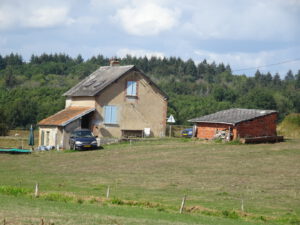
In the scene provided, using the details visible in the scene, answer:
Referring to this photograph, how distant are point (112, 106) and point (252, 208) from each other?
30085 millimetres

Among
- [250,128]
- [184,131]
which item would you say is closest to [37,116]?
[184,131]

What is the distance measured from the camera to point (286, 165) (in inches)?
1330

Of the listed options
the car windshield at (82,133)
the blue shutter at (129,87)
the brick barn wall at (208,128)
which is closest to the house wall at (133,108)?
the blue shutter at (129,87)

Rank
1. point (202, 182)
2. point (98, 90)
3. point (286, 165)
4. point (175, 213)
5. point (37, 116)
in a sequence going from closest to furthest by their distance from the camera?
point (175, 213)
point (202, 182)
point (286, 165)
point (98, 90)
point (37, 116)

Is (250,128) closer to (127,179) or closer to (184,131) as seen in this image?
(184,131)

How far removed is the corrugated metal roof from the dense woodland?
1971cm

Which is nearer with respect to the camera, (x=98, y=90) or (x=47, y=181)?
(x=47, y=181)

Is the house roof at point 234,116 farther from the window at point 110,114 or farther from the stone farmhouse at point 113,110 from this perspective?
the window at point 110,114

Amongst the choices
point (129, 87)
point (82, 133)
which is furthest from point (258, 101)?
point (82, 133)

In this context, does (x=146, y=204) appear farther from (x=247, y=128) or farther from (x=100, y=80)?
(x=100, y=80)

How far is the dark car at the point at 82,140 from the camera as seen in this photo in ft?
145

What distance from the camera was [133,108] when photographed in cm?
5159

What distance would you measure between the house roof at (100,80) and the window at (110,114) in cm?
191

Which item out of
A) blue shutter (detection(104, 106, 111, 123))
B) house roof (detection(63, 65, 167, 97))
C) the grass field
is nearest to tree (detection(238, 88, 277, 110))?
house roof (detection(63, 65, 167, 97))
